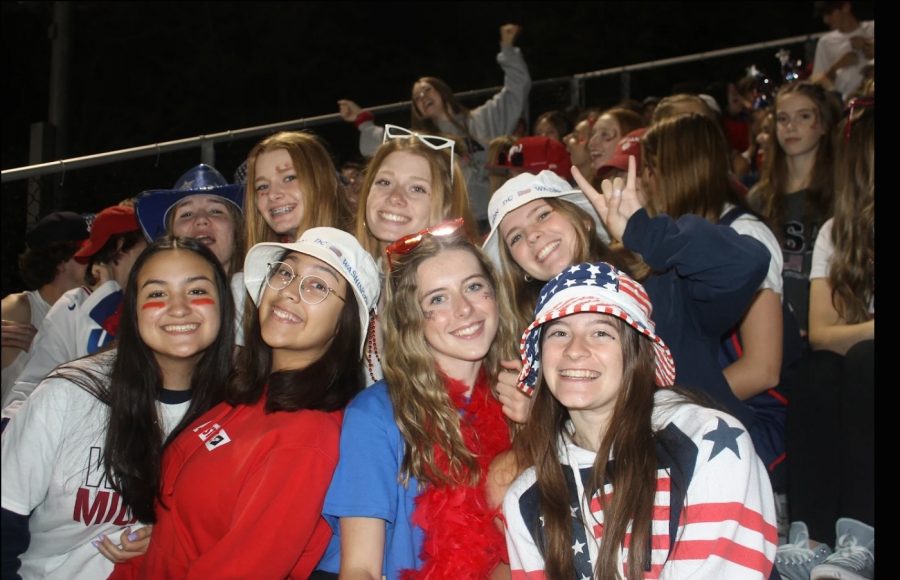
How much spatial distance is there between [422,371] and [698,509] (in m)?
1.02

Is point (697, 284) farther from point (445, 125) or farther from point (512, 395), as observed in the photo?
point (445, 125)

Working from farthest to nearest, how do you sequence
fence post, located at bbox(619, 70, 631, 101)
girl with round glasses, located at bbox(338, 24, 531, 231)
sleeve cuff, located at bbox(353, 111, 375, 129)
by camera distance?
1. fence post, located at bbox(619, 70, 631, 101)
2. sleeve cuff, located at bbox(353, 111, 375, 129)
3. girl with round glasses, located at bbox(338, 24, 531, 231)

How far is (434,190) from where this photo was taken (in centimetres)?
385

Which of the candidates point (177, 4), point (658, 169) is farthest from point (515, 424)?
point (177, 4)

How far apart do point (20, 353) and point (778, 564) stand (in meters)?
3.24

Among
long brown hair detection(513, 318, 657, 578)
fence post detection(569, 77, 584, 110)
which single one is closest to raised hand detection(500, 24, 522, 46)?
fence post detection(569, 77, 584, 110)

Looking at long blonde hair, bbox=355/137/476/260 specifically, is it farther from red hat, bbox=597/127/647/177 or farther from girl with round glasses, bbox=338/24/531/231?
girl with round glasses, bbox=338/24/531/231

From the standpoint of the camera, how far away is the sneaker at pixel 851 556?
293 centimetres

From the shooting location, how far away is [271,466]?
2732mm

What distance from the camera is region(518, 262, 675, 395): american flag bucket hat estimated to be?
8.66ft

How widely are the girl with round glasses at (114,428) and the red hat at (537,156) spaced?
2.45 m

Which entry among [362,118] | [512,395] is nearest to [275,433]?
[512,395]

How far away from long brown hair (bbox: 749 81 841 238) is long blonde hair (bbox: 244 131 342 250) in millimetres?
2041

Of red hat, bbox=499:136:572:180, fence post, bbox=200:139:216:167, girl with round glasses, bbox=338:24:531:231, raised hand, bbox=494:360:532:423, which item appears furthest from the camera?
girl with round glasses, bbox=338:24:531:231
